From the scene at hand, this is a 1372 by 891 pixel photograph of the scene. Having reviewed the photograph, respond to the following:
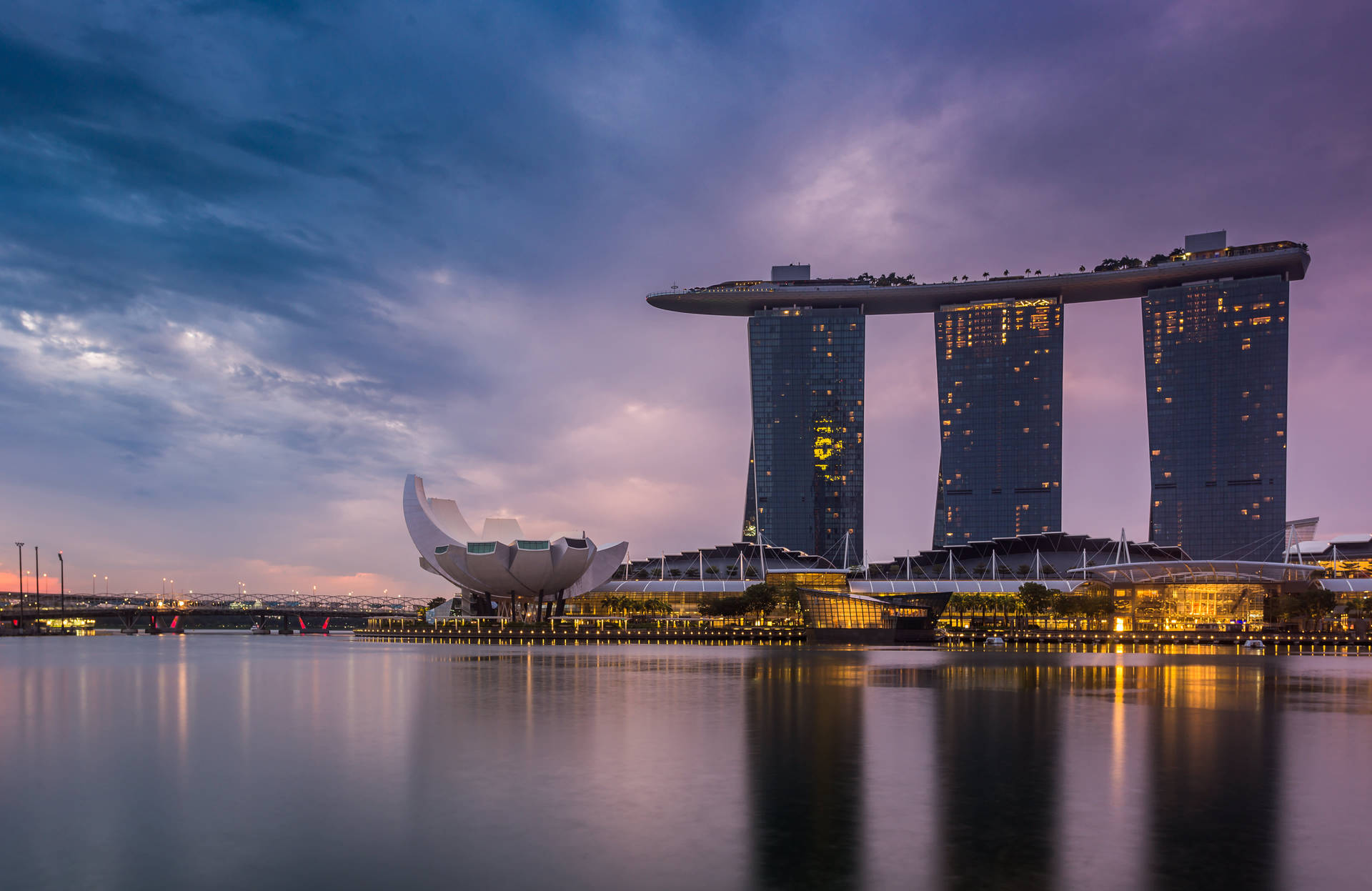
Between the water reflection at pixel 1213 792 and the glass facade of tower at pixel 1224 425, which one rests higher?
the glass facade of tower at pixel 1224 425

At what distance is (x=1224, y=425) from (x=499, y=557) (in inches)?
5246

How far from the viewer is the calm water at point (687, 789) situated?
45.2 feet

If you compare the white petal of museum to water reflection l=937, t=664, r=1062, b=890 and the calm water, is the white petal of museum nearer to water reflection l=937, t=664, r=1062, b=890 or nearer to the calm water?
the calm water

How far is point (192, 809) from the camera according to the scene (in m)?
17.8

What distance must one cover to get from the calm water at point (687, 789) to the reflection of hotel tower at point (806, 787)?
0.27 ft

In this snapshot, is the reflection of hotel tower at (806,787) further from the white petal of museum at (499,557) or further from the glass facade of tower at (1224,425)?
the glass facade of tower at (1224,425)

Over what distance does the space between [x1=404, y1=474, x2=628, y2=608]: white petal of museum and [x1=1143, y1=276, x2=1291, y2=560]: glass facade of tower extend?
107m

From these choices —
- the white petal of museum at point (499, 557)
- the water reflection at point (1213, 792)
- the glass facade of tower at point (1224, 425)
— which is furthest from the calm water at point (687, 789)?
the glass facade of tower at point (1224, 425)

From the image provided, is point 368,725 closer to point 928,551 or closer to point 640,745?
point 640,745

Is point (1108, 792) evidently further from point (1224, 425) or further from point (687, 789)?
point (1224, 425)

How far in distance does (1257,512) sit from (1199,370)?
2685 cm

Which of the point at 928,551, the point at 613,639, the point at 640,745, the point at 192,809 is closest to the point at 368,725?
the point at 640,745

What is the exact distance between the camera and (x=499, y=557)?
12519 cm

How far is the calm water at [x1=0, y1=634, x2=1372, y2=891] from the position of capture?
1377 centimetres
